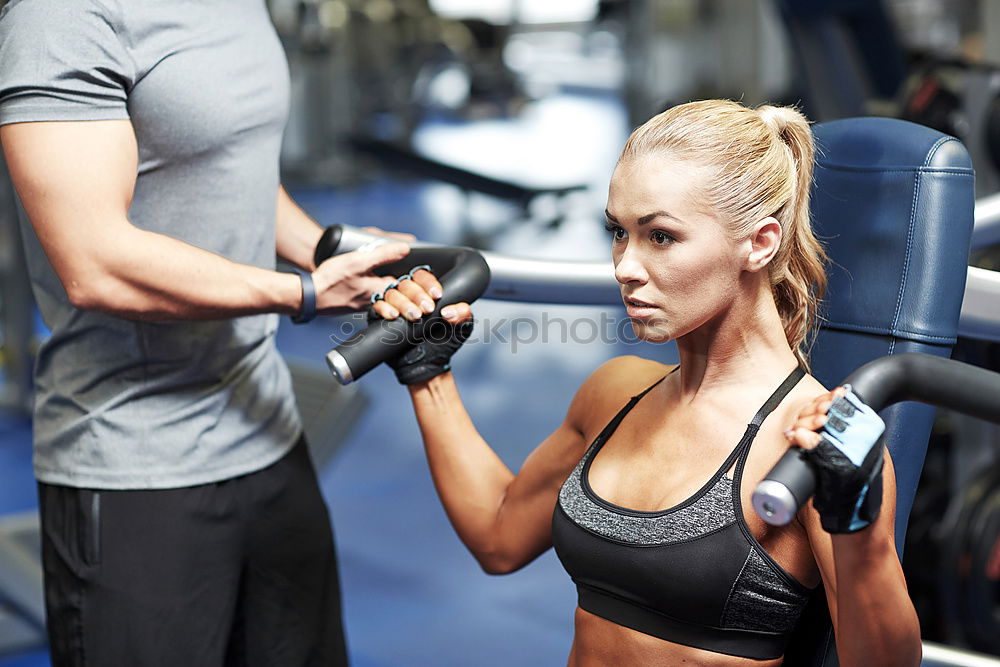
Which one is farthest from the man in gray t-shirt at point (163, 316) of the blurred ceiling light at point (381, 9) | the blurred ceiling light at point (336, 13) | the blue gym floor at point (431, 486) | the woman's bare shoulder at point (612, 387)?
the blurred ceiling light at point (381, 9)

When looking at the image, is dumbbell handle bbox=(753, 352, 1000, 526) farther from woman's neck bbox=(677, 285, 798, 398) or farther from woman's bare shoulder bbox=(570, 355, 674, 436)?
woman's bare shoulder bbox=(570, 355, 674, 436)

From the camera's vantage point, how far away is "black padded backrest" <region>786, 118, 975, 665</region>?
120cm

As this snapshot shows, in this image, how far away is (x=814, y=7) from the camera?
12.0 feet

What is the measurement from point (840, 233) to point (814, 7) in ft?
8.67

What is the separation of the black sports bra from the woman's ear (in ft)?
0.47

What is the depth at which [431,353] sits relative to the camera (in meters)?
1.38

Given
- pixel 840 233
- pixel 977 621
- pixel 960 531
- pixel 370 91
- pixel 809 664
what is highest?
pixel 840 233

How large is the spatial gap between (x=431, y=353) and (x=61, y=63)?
1.81 ft

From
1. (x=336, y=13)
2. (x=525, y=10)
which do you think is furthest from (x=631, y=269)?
(x=525, y=10)

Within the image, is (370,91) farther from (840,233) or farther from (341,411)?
(840,233)

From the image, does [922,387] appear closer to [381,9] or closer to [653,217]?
[653,217]

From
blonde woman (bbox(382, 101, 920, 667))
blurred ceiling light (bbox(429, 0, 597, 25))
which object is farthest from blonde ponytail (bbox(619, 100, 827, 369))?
blurred ceiling light (bbox(429, 0, 597, 25))

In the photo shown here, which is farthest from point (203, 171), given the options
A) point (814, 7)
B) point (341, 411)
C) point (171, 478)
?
point (814, 7)

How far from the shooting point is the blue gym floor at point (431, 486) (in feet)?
8.72
